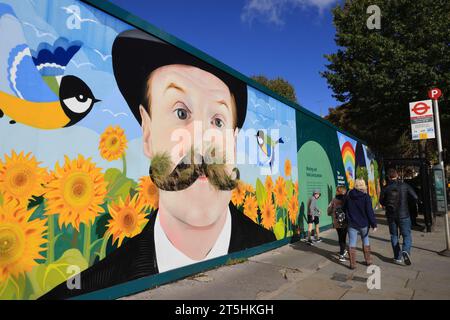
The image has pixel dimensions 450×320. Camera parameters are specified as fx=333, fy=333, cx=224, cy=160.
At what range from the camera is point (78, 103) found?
4633mm

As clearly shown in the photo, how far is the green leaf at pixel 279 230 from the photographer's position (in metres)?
9.38

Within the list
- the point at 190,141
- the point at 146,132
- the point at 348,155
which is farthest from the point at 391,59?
the point at 146,132

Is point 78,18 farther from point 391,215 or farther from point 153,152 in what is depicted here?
point 391,215

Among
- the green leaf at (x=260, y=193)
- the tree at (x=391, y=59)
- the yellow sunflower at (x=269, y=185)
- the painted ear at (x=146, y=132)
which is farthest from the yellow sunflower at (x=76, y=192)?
the tree at (x=391, y=59)

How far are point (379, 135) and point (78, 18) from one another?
89.2ft

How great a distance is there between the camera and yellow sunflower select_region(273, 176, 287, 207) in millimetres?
9531

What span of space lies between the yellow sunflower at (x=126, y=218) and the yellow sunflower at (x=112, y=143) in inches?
27.1

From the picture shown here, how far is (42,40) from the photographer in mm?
4277

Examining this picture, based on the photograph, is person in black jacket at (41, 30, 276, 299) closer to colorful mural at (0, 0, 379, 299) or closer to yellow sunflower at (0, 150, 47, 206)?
colorful mural at (0, 0, 379, 299)

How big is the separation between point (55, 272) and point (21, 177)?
4.14ft

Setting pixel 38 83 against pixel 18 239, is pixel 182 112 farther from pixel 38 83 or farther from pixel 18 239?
pixel 18 239

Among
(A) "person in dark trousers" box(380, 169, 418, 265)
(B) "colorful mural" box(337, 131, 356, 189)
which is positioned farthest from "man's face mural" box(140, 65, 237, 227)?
(B) "colorful mural" box(337, 131, 356, 189)

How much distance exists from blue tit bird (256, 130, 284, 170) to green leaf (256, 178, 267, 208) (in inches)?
31.8
